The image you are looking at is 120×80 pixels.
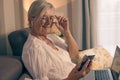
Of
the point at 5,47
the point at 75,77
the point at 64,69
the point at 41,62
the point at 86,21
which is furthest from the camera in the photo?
the point at 86,21

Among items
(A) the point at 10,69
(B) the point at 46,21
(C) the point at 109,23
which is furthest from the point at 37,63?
(C) the point at 109,23

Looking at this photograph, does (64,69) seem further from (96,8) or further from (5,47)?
(96,8)

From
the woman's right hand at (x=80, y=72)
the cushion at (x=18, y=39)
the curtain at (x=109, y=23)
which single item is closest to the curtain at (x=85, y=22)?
the curtain at (x=109, y=23)

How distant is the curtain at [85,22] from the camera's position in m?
2.83

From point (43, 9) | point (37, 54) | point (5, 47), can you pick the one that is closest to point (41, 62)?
point (37, 54)

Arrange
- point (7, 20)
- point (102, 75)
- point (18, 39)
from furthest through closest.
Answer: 1. point (7, 20)
2. point (18, 39)
3. point (102, 75)

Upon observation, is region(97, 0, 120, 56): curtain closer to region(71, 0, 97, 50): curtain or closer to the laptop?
region(71, 0, 97, 50): curtain

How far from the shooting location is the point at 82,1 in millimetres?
2859

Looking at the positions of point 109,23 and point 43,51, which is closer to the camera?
point 43,51

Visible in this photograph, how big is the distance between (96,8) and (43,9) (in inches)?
44.8

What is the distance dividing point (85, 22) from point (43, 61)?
4.08 feet

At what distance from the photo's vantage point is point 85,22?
287 cm

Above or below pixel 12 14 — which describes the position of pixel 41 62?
below

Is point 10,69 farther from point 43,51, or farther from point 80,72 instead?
point 80,72
